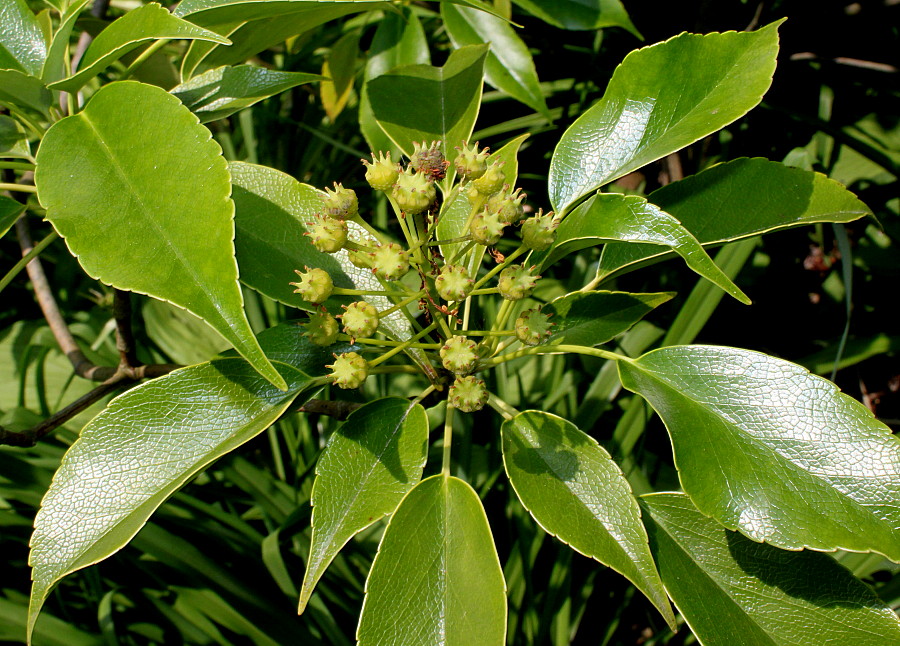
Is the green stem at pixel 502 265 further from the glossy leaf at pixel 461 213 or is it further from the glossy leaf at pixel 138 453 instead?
the glossy leaf at pixel 138 453

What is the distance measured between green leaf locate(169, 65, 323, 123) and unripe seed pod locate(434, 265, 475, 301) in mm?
269

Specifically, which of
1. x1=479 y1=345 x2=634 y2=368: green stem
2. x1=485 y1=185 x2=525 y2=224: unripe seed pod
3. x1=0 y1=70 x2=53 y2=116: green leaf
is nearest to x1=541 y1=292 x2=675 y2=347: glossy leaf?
x1=479 y1=345 x2=634 y2=368: green stem

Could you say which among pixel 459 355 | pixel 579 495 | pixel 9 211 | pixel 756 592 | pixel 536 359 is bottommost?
pixel 536 359

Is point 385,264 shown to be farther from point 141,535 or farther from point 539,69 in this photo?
point 539,69

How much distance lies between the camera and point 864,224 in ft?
6.10

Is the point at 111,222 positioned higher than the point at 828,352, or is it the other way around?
the point at 111,222

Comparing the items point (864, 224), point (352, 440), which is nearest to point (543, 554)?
point (352, 440)

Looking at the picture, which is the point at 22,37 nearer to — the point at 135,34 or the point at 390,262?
the point at 135,34

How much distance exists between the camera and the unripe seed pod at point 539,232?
691 millimetres

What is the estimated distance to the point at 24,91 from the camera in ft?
2.02

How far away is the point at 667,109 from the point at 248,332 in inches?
19.9

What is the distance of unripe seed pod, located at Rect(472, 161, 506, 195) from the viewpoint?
2.26 feet

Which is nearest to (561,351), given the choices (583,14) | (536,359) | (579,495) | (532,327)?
(532,327)

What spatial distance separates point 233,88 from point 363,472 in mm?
444
